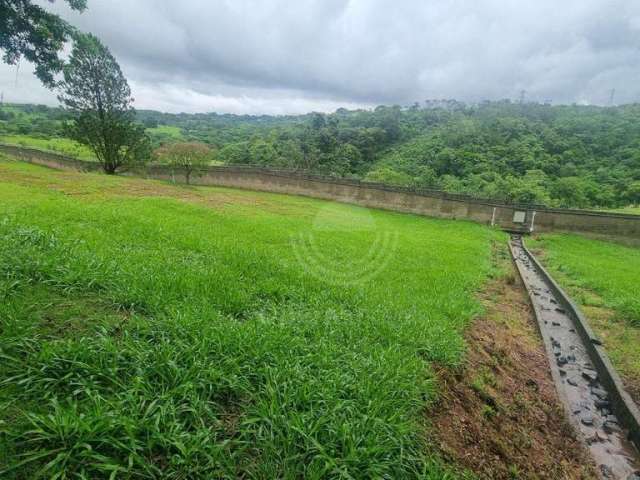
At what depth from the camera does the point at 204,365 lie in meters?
2.34

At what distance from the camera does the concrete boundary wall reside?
56.3ft

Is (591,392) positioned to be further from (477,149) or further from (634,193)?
(477,149)

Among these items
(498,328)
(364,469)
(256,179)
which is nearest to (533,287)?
(498,328)

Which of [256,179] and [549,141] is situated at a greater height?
[549,141]

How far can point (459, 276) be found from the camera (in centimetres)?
677

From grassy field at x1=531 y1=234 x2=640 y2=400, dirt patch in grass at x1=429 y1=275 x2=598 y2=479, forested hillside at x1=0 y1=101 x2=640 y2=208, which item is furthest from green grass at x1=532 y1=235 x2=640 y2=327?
forested hillside at x1=0 y1=101 x2=640 y2=208

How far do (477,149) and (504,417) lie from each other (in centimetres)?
4021

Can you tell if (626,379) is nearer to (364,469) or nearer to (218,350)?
(364,469)

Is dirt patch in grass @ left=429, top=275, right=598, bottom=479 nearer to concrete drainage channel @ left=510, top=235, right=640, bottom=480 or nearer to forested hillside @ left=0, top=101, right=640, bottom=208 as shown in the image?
concrete drainage channel @ left=510, top=235, right=640, bottom=480

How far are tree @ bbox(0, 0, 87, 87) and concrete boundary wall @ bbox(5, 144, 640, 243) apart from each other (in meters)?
19.9

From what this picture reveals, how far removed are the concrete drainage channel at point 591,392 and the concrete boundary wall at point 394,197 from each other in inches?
550

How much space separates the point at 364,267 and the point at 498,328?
2.48 metres

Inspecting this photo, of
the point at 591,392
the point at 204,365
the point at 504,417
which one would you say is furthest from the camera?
the point at 591,392

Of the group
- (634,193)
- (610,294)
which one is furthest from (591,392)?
(634,193)
